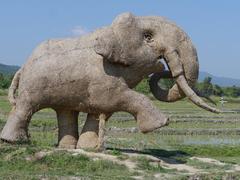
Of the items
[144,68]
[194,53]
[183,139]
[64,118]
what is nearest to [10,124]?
[64,118]

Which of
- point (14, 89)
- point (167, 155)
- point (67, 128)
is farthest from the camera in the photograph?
point (167, 155)

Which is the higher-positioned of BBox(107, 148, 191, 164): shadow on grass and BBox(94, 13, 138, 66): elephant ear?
BBox(94, 13, 138, 66): elephant ear

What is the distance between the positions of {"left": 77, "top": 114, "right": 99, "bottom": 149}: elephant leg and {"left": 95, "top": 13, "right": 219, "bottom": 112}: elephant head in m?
1.87

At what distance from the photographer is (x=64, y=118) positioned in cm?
1587

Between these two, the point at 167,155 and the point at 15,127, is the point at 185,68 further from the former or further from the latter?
the point at 15,127

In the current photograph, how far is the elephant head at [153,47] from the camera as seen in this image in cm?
1478

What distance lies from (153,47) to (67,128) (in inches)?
126

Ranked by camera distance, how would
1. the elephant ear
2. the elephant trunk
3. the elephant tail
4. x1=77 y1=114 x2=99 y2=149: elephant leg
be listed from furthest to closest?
the elephant tail, x1=77 y1=114 x2=99 y2=149: elephant leg, the elephant trunk, the elephant ear

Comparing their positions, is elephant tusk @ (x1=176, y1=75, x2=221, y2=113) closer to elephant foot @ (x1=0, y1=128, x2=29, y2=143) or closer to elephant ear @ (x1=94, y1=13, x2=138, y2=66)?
elephant ear @ (x1=94, y1=13, x2=138, y2=66)

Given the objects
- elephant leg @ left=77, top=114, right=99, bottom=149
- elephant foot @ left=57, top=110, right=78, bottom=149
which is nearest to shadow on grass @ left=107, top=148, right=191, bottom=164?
elephant leg @ left=77, top=114, right=99, bottom=149

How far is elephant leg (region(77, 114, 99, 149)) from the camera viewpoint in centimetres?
1559

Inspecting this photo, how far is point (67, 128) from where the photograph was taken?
15.9m

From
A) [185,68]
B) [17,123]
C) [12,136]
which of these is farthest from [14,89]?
[185,68]

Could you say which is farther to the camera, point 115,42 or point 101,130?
point 101,130
